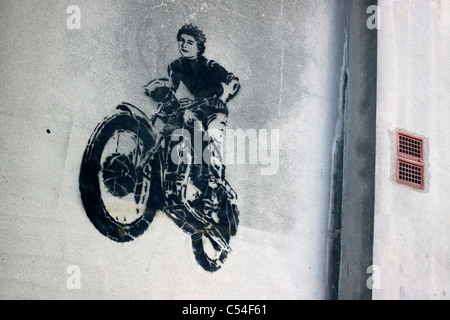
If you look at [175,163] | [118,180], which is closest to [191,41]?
[175,163]

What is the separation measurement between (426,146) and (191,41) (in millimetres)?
3331

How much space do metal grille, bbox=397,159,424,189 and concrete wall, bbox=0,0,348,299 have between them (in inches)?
35.3

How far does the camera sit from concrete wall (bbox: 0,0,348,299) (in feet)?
18.6

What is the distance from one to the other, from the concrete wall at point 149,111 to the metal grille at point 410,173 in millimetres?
896

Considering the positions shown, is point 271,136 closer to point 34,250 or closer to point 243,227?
point 243,227

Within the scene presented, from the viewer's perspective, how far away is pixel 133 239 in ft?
20.1

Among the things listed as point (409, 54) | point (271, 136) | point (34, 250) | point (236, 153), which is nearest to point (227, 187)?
point (236, 153)

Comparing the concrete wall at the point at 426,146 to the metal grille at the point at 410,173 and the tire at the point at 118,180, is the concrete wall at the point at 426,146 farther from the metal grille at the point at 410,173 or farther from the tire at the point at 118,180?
the tire at the point at 118,180

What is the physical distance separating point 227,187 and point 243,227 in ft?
1.66

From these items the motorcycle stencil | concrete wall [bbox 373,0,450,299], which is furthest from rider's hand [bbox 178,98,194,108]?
concrete wall [bbox 373,0,450,299]

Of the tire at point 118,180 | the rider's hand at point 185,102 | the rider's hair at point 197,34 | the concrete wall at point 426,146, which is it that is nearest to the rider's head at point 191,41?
the rider's hair at point 197,34

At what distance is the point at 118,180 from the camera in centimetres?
615

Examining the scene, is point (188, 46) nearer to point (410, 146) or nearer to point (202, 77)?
point (202, 77)
